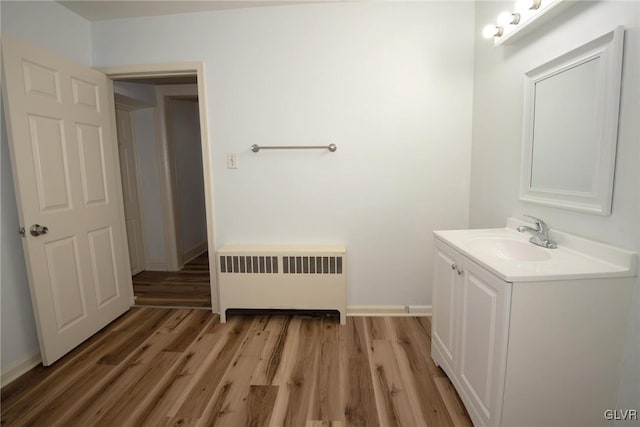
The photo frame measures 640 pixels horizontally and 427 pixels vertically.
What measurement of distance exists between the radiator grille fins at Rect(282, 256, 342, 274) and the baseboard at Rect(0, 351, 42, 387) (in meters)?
1.63

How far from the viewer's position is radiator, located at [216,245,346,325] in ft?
7.04


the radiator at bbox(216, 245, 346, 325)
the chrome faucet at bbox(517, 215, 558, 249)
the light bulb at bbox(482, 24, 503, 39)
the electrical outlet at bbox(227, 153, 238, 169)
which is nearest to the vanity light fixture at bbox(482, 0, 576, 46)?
the light bulb at bbox(482, 24, 503, 39)

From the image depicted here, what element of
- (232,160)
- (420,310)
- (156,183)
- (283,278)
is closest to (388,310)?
(420,310)

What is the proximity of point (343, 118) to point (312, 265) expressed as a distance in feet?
3.79

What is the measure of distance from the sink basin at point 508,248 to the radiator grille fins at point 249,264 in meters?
1.38

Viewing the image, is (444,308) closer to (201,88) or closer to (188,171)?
(201,88)

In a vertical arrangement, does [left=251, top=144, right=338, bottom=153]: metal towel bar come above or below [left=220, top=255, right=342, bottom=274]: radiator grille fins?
above

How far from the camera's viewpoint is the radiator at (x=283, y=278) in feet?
7.04

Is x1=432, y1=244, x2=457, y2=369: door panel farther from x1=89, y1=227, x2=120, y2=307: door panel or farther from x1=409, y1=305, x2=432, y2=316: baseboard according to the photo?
x1=89, y1=227, x2=120, y2=307: door panel

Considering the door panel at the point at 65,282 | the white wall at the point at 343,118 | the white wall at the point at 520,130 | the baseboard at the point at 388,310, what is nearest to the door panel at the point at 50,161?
the door panel at the point at 65,282

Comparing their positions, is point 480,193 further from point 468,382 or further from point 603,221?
point 468,382

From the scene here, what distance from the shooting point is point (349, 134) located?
7.09ft

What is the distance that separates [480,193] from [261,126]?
1.73 meters

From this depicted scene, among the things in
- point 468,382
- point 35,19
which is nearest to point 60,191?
point 35,19
